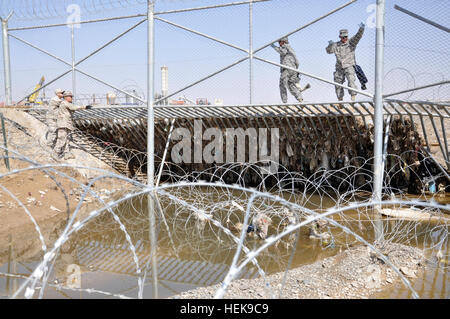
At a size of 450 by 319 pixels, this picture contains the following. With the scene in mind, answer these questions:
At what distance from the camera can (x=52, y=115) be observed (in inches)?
441

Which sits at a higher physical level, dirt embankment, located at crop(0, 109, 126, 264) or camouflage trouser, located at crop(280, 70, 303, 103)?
camouflage trouser, located at crop(280, 70, 303, 103)

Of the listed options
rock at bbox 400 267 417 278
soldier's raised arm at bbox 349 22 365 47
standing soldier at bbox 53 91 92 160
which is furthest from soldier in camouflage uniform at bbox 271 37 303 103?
standing soldier at bbox 53 91 92 160

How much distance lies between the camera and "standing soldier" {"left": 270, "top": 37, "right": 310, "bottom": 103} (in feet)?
29.0

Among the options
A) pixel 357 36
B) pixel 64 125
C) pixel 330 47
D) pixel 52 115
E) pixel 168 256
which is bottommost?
pixel 168 256

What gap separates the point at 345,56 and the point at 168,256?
499cm

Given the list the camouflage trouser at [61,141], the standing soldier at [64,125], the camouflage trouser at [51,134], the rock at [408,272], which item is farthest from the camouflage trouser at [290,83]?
the camouflage trouser at [51,134]

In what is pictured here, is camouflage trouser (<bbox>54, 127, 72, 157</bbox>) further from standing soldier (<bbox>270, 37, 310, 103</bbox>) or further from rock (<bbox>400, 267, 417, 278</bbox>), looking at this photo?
rock (<bbox>400, 267, 417, 278</bbox>)

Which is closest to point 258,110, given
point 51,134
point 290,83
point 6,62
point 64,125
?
point 290,83

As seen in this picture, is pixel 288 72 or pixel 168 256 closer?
pixel 168 256

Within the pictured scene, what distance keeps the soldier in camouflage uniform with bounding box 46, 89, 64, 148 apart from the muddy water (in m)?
3.72

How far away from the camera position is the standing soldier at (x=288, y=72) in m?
8.84

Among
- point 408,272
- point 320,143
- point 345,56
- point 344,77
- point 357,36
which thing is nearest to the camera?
point 408,272

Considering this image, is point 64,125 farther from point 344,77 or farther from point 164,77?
point 344,77
